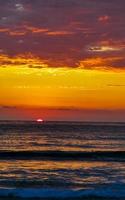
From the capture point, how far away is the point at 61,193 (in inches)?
958

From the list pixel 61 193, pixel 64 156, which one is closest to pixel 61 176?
pixel 61 193

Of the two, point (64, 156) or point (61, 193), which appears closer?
point (61, 193)

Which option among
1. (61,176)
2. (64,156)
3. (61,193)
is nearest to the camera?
(61,193)

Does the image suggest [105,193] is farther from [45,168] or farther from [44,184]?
[45,168]

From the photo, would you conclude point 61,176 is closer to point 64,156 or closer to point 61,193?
point 61,193

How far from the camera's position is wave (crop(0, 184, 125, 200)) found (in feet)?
78.4

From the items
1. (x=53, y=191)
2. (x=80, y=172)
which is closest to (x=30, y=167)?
(x=80, y=172)

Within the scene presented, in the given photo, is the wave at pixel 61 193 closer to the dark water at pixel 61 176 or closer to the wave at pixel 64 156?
the dark water at pixel 61 176

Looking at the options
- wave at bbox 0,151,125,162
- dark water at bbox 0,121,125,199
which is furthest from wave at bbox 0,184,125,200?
wave at bbox 0,151,125,162

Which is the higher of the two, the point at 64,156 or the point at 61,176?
the point at 64,156

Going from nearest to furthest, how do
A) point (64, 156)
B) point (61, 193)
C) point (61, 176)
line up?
point (61, 193)
point (61, 176)
point (64, 156)

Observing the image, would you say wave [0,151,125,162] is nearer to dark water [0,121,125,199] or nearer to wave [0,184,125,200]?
dark water [0,121,125,199]

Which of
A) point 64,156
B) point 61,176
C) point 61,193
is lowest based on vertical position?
point 61,193

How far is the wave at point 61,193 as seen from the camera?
2388 cm
